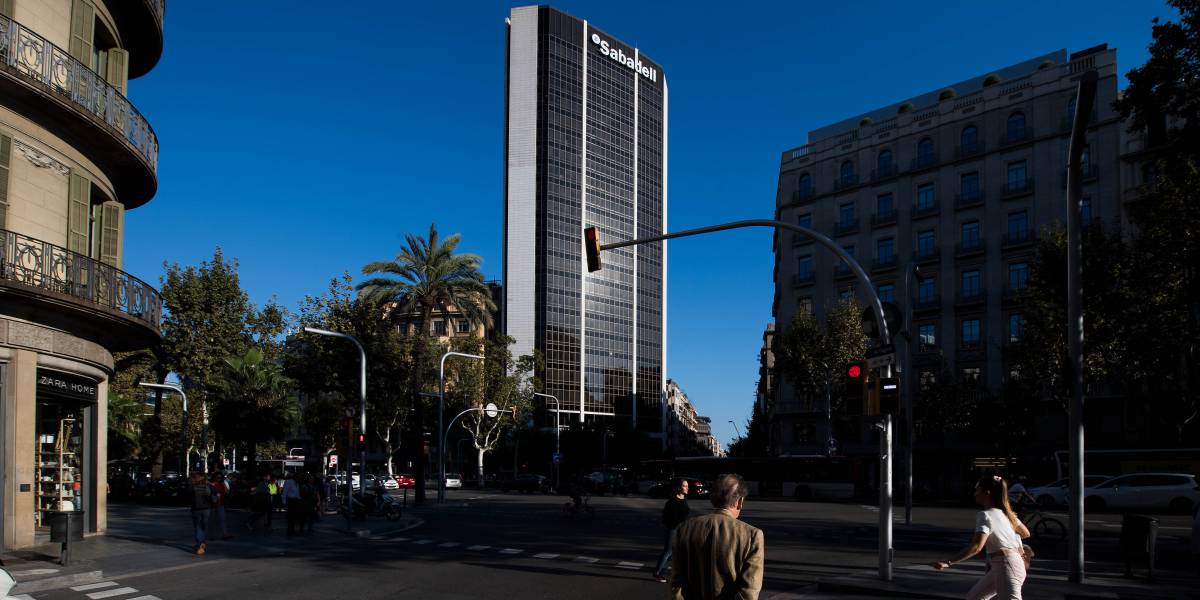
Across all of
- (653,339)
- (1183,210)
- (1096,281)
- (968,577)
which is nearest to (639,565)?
(968,577)

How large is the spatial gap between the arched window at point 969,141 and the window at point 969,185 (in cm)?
149

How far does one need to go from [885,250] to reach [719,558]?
6056cm

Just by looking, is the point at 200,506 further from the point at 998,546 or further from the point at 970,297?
the point at 970,297

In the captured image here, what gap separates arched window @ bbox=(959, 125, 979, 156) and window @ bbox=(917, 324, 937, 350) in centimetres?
1185

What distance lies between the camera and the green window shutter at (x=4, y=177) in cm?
1661

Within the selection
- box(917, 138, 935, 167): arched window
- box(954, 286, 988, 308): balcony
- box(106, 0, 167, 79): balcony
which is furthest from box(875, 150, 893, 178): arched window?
box(106, 0, 167, 79): balcony

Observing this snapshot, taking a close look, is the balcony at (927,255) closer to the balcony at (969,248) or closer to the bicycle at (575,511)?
the balcony at (969,248)

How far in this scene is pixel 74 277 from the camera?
18.0 m

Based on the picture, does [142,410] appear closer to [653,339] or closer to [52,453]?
[52,453]

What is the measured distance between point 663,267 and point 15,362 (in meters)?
102

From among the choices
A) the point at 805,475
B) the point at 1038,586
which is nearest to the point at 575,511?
the point at 1038,586

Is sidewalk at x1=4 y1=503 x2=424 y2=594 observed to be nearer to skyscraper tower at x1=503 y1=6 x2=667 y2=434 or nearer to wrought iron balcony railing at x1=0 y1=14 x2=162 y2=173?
wrought iron balcony railing at x1=0 y1=14 x2=162 y2=173

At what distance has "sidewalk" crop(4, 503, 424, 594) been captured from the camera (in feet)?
45.8

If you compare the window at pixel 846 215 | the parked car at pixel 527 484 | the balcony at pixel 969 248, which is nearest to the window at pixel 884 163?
the window at pixel 846 215
